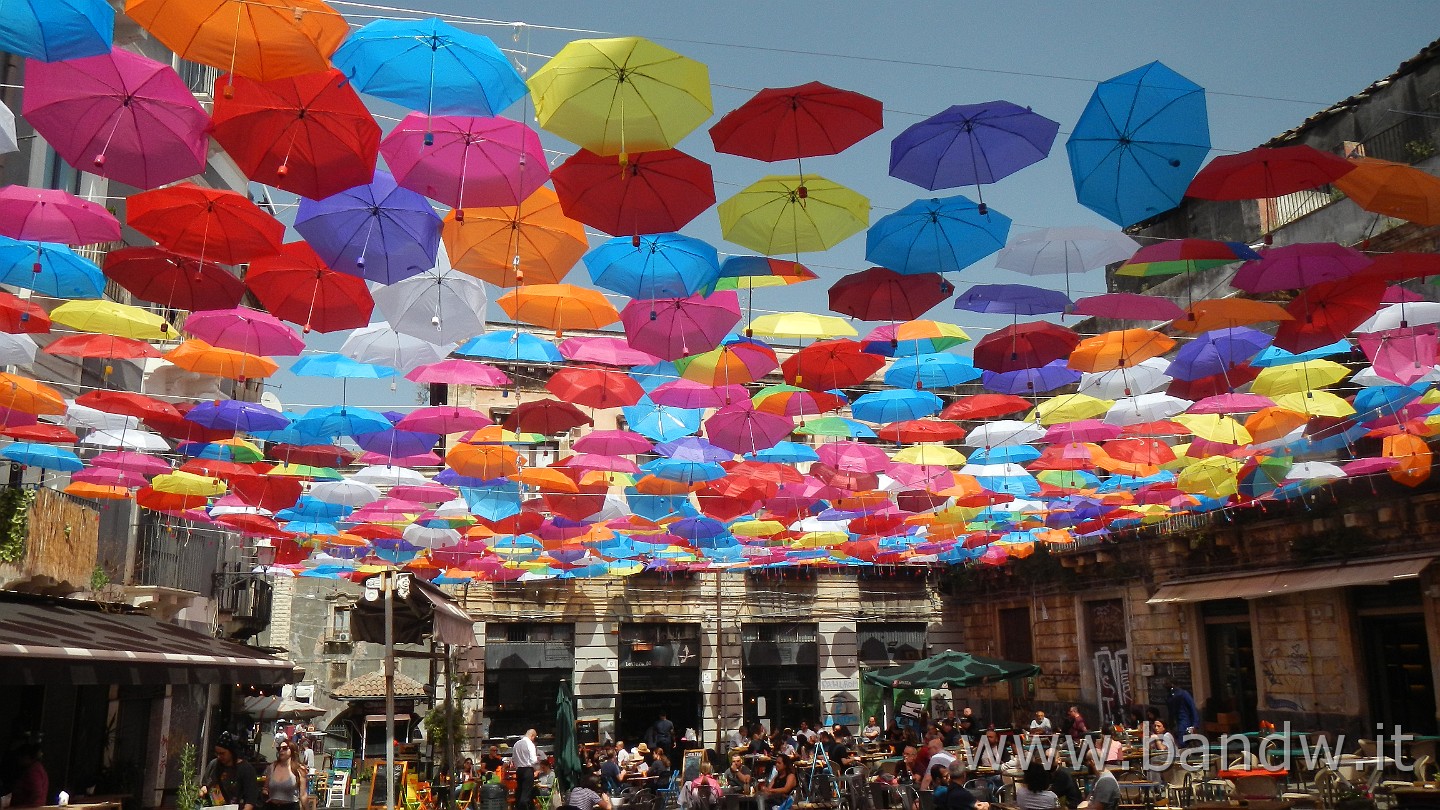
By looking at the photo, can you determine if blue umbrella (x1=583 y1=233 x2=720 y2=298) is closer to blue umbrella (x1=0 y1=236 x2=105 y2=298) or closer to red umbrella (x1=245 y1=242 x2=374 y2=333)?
red umbrella (x1=245 y1=242 x2=374 y2=333)

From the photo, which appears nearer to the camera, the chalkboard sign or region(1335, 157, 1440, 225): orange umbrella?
region(1335, 157, 1440, 225): orange umbrella

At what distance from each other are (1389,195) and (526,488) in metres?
11.3

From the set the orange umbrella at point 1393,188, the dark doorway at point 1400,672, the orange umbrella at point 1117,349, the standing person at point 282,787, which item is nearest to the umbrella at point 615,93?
the orange umbrella at point 1393,188

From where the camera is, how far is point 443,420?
38.9 feet

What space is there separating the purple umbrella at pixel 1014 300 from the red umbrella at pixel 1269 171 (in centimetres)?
193

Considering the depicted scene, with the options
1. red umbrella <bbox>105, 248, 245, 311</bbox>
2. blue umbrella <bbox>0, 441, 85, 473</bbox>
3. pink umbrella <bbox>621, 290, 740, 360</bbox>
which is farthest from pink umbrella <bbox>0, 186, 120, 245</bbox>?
blue umbrella <bbox>0, 441, 85, 473</bbox>

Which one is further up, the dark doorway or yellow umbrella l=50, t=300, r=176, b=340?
yellow umbrella l=50, t=300, r=176, b=340

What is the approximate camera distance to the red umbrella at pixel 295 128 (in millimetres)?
5898

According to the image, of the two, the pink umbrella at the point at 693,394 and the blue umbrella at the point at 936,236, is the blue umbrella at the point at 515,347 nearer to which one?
the pink umbrella at the point at 693,394

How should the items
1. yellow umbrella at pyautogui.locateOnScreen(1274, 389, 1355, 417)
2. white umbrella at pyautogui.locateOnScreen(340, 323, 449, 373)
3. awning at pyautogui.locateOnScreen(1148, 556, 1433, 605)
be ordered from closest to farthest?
1. white umbrella at pyautogui.locateOnScreen(340, 323, 449, 373)
2. yellow umbrella at pyautogui.locateOnScreen(1274, 389, 1355, 417)
3. awning at pyautogui.locateOnScreen(1148, 556, 1433, 605)

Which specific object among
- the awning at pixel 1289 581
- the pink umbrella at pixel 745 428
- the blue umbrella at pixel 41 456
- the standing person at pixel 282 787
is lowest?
the standing person at pixel 282 787

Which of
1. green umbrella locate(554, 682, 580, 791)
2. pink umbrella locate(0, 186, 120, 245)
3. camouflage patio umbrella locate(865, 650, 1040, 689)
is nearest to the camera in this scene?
pink umbrella locate(0, 186, 120, 245)

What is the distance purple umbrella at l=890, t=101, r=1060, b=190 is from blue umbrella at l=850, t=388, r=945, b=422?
5379 millimetres

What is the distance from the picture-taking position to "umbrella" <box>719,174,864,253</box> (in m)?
7.37
